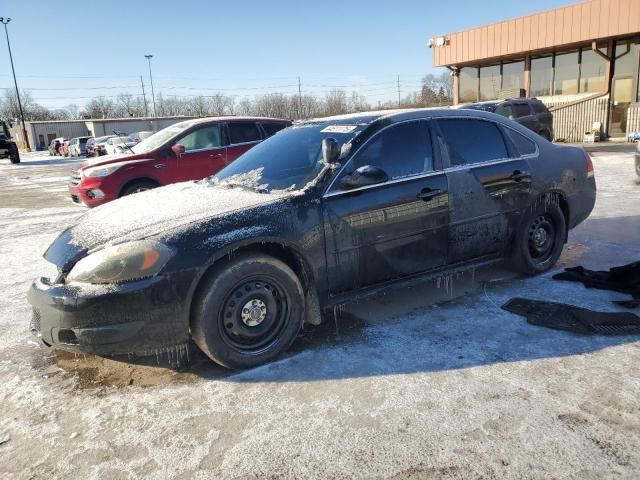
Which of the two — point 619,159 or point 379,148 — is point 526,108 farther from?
point 379,148

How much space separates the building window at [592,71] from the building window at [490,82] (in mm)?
4695

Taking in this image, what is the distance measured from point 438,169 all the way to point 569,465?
2435 millimetres

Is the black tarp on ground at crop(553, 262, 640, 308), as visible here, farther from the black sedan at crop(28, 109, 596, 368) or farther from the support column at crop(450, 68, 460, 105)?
the support column at crop(450, 68, 460, 105)

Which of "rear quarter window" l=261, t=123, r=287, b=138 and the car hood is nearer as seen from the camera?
the car hood

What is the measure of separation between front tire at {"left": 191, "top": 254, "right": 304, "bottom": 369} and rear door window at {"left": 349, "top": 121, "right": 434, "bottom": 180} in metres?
1.02

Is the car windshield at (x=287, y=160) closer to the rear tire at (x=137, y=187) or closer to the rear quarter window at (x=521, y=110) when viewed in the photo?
the rear tire at (x=137, y=187)

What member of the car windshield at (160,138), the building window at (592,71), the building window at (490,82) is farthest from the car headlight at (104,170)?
the building window at (490,82)

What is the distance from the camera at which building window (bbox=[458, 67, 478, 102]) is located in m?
27.9

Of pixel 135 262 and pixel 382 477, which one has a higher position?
pixel 135 262

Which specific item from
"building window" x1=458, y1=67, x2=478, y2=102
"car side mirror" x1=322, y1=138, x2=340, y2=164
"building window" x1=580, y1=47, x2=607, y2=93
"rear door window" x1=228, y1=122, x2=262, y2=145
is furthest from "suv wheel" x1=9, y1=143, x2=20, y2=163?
"car side mirror" x1=322, y1=138, x2=340, y2=164

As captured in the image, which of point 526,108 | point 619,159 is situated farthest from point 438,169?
point 526,108

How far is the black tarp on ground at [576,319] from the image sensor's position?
11.8ft

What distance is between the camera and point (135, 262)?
9.84 ft

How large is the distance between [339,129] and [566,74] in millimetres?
23506
